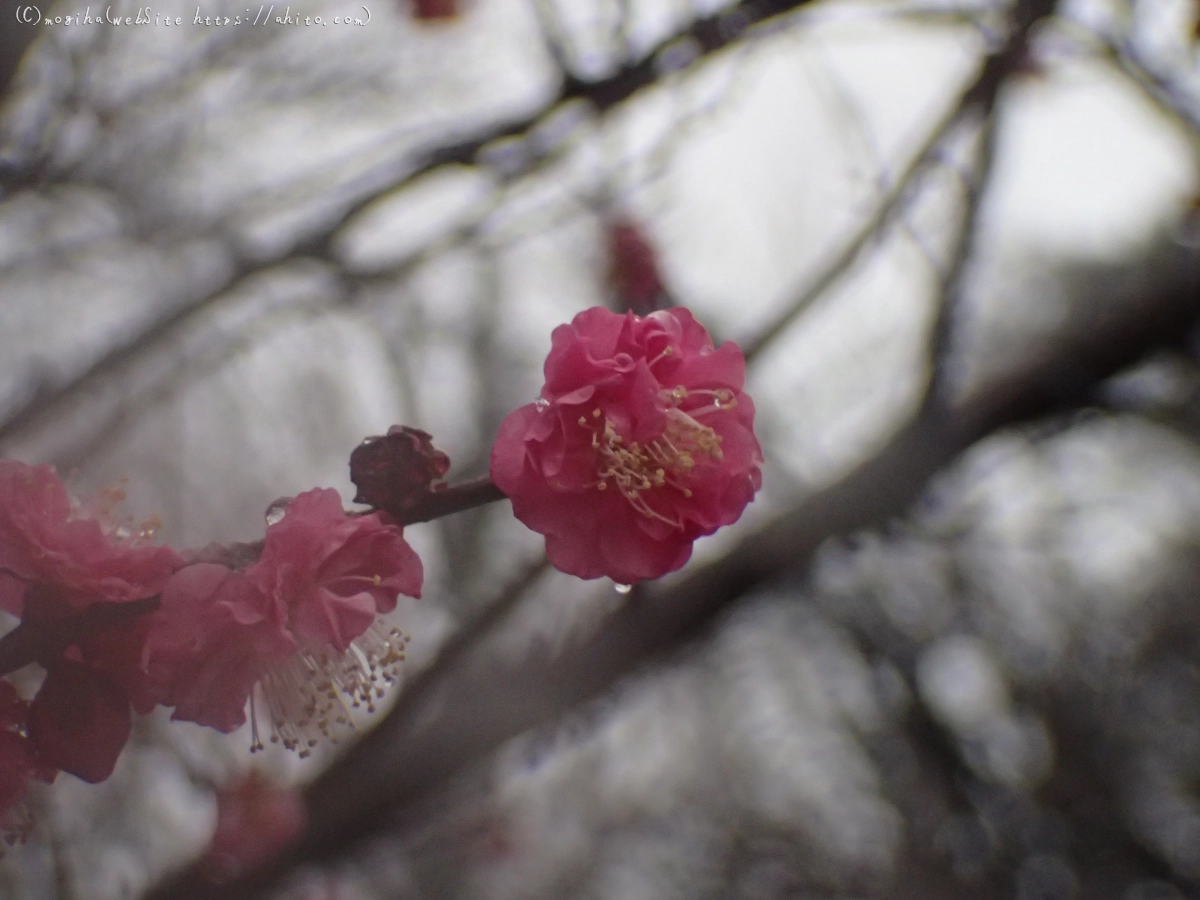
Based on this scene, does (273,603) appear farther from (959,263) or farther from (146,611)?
(959,263)

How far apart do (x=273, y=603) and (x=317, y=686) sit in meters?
0.31

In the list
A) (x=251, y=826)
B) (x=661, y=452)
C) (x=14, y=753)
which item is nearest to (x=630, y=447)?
(x=661, y=452)

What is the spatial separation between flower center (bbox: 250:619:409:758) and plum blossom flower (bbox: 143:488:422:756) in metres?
0.15

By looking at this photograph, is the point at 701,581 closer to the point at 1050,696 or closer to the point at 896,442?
the point at 896,442

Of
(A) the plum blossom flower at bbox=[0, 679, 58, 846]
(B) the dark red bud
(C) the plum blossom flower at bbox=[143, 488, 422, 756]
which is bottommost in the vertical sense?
(A) the plum blossom flower at bbox=[0, 679, 58, 846]

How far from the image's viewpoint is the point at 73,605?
1.03 m

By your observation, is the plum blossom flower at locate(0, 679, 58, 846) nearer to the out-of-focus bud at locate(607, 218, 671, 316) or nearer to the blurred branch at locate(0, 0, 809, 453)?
the blurred branch at locate(0, 0, 809, 453)

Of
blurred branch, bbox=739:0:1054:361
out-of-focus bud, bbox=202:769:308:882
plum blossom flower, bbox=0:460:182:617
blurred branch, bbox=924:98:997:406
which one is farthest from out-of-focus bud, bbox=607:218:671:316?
plum blossom flower, bbox=0:460:182:617

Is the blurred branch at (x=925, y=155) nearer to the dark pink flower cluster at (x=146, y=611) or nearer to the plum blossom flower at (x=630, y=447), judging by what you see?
the plum blossom flower at (x=630, y=447)

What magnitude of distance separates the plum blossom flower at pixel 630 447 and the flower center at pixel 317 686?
0.38 meters

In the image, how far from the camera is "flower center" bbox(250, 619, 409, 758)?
1275mm

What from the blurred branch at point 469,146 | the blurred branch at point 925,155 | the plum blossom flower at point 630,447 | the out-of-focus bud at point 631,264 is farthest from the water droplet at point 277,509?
the out-of-focus bud at point 631,264

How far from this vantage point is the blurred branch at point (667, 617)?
2428 millimetres

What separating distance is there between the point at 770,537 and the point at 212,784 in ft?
7.03
